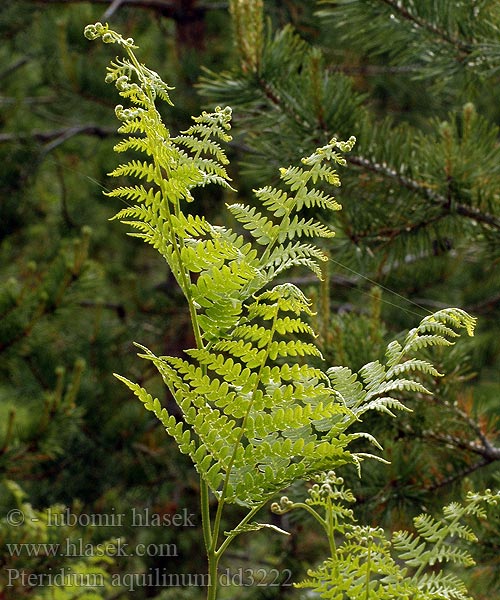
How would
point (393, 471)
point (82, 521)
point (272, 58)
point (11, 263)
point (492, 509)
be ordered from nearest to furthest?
point (492, 509) → point (393, 471) → point (272, 58) → point (82, 521) → point (11, 263)

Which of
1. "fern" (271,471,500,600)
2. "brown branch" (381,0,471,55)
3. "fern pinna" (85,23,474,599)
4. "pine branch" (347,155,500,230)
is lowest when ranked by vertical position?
"fern" (271,471,500,600)

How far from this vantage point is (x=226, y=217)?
9.47ft

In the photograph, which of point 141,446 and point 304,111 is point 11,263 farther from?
point 304,111

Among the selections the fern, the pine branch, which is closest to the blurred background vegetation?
the pine branch

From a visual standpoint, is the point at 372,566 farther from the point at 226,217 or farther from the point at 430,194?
the point at 226,217

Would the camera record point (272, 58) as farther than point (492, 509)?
Yes

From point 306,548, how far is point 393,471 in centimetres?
184

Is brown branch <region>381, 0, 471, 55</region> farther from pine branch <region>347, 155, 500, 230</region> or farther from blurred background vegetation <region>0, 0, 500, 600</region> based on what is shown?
pine branch <region>347, 155, 500, 230</region>

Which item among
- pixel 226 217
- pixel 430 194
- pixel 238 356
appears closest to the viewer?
pixel 238 356

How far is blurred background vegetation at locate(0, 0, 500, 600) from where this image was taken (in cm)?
146

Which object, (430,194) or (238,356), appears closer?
(238,356)

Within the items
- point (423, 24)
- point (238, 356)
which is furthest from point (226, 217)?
point (238, 356)

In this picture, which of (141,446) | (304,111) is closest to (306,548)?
(141,446)

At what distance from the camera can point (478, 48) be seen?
58.4 inches
